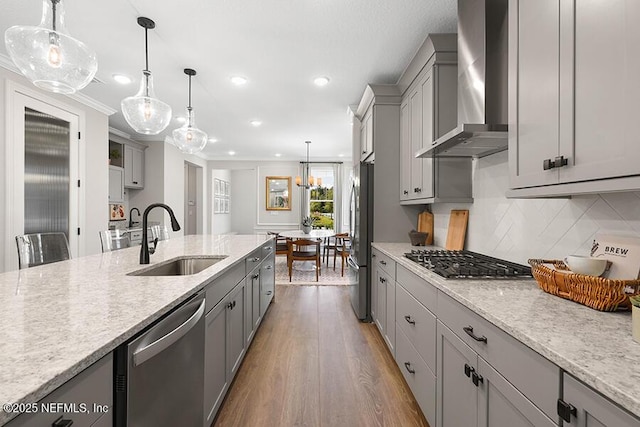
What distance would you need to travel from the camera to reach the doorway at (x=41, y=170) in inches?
123

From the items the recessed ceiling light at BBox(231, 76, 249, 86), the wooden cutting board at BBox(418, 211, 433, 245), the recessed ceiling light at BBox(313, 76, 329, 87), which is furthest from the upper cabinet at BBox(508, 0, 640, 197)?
the recessed ceiling light at BBox(231, 76, 249, 86)

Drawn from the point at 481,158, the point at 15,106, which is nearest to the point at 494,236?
the point at 481,158

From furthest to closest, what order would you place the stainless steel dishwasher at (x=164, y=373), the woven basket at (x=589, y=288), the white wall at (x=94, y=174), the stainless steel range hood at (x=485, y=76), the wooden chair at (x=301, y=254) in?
the wooden chair at (x=301, y=254)
the white wall at (x=94, y=174)
the stainless steel range hood at (x=485, y=76)
the woven basket at (x=589, y=288)
the stainless steel dishwasher at (x=164, y=373)

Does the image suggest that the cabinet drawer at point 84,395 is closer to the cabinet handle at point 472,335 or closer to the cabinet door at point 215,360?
the cabinet door at point 215,360

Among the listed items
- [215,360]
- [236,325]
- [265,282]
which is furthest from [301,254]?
[215,360]

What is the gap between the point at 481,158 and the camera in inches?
94.0

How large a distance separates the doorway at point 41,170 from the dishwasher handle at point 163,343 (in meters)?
3.21

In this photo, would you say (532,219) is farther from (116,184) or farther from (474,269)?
(116,184)

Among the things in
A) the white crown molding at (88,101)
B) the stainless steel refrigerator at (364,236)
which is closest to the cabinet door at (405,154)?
the stainless steel refrigerator at (364,236)

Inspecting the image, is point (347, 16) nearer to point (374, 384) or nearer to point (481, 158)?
point (481, 158)

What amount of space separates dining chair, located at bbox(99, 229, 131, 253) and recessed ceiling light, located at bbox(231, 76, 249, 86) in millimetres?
1930

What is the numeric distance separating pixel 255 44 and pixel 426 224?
7.63 ft

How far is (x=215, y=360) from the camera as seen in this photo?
167 cm

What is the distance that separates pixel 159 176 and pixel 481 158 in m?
5.68
